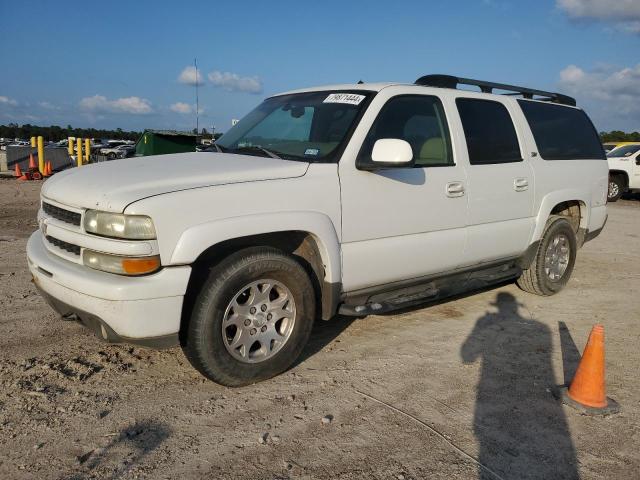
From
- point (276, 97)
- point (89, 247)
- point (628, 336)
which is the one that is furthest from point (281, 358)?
point (628, 336)

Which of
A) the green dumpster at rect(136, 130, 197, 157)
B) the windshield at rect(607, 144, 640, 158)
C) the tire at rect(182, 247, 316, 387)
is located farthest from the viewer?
the windshield at rect(607, 144, 640, 158)

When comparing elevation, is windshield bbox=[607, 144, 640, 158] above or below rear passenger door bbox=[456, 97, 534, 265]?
above

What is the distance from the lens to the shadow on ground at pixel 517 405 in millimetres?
2713

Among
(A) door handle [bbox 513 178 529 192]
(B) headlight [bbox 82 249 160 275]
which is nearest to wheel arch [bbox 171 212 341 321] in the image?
(B) headlight [bbox 82 249 160 275]

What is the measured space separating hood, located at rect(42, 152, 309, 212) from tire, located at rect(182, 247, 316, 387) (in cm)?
49

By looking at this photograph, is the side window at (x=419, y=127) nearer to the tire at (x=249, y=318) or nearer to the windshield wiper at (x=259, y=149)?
the windshield wiper at (x=259, y=149)

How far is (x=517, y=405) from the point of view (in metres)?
3.30

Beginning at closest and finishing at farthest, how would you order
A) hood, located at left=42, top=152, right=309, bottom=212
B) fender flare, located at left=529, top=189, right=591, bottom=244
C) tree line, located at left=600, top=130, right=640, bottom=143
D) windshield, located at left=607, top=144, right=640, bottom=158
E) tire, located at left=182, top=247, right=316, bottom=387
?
hood, located at left=42, top=152, right=309, bottom=212 < tire, located at left=182, top=247, right=316, bottom=387 < fender flare, located at left=529, top=189, right=591, bottom=244 < windshield, located at left=607, top=144, right=640, bottom=158 < tree line, located at left=600, top=130, right=640, bottom=143

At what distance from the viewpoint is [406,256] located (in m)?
3.97

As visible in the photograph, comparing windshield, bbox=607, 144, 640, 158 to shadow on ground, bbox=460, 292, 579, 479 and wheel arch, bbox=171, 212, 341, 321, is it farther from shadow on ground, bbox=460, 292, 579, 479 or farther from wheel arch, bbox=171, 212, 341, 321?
wheel arch, bbox=171, 212, 341, 321

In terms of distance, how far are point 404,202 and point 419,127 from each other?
698mm

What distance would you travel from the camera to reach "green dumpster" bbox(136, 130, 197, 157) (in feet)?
41.0

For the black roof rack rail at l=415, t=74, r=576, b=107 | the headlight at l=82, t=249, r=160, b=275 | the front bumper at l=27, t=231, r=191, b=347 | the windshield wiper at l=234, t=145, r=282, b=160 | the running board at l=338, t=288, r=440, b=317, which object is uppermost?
the black roof rack rail at l=415, t=74, r=576, b=107

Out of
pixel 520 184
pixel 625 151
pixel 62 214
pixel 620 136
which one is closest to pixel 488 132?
pixel 520 184
